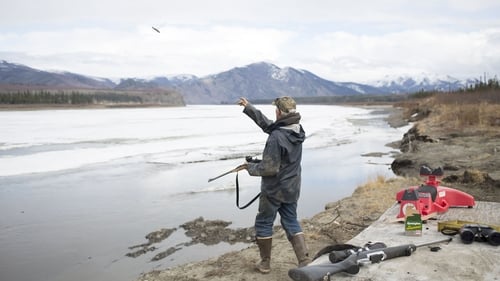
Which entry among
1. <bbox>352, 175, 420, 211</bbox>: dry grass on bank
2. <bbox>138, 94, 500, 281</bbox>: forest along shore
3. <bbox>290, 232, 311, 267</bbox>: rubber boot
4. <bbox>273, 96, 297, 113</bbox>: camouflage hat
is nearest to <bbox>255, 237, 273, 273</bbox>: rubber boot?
<bbox>138, 94, 500, 281</bbox>: forest along shore

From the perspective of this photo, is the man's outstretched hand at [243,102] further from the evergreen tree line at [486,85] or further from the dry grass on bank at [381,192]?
the evergreen tree line at [486,85]

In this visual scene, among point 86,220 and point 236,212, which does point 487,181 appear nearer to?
point 236,212

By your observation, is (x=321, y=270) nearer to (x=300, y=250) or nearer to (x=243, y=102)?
(x=300, y=250)

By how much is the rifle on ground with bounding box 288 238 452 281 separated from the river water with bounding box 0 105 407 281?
2698 millimetres

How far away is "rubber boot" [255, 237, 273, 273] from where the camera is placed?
4930 millimetres

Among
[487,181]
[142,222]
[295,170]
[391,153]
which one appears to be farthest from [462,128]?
[295,170]

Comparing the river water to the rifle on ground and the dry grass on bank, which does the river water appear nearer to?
the dry grass on bank

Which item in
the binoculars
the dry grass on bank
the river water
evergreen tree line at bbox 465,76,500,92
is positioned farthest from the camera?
evergreen tree line at bbox 465,76,500,92

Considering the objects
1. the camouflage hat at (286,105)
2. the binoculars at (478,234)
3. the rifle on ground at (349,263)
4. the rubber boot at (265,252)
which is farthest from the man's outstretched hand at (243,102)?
the binoculars at (478,234)

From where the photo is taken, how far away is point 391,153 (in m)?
19.1

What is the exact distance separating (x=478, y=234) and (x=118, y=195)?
7881mm

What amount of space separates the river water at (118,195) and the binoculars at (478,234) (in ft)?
11.0

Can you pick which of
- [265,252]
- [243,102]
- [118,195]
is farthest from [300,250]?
[118,195]

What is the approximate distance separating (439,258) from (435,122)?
22665mm
